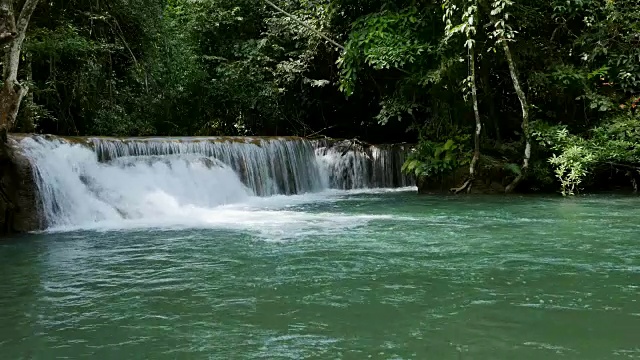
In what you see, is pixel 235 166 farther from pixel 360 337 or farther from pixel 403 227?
pixel 360 337

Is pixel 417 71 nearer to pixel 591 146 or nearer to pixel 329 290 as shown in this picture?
pixel 591 146

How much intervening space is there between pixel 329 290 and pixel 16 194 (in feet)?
17.5

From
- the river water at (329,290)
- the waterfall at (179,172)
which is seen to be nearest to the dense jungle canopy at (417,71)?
the waterfall at (179,172)

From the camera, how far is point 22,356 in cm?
321

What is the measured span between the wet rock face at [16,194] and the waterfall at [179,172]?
283mm

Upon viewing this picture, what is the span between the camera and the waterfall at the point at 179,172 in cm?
912

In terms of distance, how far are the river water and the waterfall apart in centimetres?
109

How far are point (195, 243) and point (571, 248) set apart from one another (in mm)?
3737

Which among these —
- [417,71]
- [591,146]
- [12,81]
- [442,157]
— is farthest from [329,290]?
[417,71]

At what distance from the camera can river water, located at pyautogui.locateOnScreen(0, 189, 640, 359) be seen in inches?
130

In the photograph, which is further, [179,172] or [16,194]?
[179,172]

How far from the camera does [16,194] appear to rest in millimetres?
8133

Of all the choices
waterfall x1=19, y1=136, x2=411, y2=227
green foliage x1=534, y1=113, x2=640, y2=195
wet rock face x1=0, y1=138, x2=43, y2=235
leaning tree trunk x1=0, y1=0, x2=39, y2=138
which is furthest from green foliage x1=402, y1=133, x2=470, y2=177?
leaning tree trunk x1=0, y1=0, x2=39, y2=138

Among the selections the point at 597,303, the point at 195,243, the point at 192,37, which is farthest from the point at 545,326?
the point at 192,37
